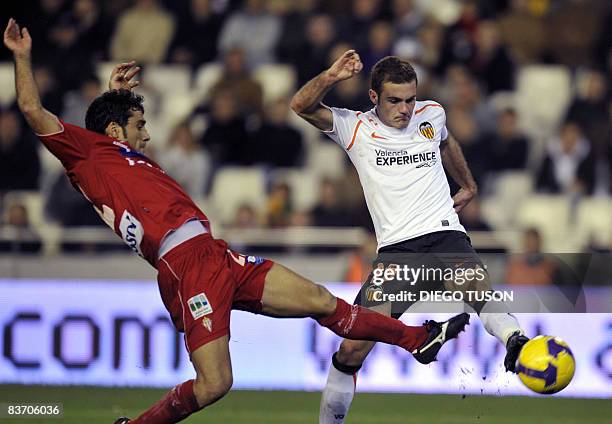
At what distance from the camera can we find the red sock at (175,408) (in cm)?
789

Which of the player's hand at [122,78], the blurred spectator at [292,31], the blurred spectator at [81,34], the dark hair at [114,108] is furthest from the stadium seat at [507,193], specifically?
the dark hair at [114,108]

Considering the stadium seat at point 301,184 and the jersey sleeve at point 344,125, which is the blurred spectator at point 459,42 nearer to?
the stadium seat at point 301,184

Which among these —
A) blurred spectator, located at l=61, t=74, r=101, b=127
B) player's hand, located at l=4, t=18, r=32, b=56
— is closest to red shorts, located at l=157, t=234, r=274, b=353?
player's hand, located at l=4, t=18, r=32, b=56

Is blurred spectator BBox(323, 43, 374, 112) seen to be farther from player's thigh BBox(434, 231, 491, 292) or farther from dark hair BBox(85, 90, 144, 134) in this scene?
dark hair BBox(85, 90, 144, 134)

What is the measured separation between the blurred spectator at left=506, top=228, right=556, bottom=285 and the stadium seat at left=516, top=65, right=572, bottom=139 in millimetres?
4030

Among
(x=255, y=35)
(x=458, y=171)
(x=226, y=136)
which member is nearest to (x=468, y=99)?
(x=226, y=136)

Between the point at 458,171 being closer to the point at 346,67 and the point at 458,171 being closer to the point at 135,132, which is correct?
the point at 346,67

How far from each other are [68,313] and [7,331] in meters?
0.58

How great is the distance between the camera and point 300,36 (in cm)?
1695

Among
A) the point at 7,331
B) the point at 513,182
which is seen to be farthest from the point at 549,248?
the point at 7,331

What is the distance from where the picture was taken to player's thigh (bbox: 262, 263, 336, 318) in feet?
26.7

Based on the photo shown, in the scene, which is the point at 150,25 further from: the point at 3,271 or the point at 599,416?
the point at 599,416

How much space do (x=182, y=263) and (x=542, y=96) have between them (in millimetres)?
9522

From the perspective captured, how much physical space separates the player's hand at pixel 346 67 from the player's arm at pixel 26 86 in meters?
1.81
